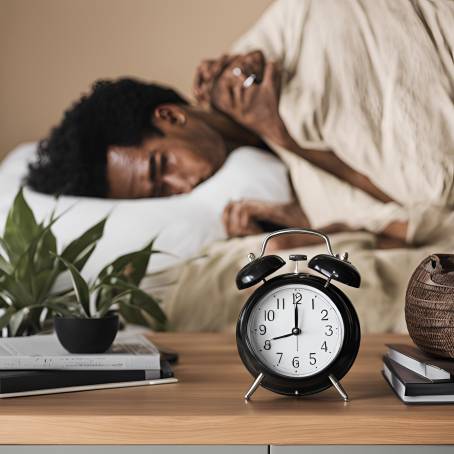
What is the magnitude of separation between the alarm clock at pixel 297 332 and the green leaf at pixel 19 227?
0.59 meters

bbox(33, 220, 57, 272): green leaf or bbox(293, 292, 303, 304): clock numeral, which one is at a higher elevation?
bbox(293, 292, 303, 304): clock numeral

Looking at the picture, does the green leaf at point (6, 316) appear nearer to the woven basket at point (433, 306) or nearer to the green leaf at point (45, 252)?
the green leaf at point (45, 252)

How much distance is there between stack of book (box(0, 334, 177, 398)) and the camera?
1.05m

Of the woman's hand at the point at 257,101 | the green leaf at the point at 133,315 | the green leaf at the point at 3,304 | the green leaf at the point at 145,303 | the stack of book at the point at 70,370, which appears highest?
the woman's hand at the point at 257,101

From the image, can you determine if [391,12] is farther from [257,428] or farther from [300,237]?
[257,428]

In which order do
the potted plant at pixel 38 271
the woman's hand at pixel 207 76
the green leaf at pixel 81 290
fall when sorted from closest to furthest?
the green leaf at pixel 81 290 < the potted plant at pixel 38 271 < the woman's hand at pixel 207 76

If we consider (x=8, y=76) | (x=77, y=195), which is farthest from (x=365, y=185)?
(x=8, y=76)

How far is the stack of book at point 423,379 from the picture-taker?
100cm

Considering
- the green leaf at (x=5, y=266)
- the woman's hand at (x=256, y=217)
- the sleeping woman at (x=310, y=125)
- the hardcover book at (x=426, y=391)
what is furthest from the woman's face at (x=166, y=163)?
the hardcover book at (x=426, y=391)

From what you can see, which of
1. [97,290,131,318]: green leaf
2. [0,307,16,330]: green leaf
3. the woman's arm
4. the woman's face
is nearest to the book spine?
[97,290,131,318]: green leaf

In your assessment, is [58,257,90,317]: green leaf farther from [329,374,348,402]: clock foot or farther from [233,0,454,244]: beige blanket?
[233,0,454,244]: beige blanket

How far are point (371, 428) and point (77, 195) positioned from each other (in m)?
0.92

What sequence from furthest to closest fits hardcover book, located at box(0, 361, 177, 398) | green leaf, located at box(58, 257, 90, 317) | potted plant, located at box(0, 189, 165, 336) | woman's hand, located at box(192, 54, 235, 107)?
woman's hand, located at box(192, 54, 235, 107)
potted plant, located at box(0, 189, 165, 336)
green leaf, located at box(58, 257, 90, 317)
hardcover book, located at box(0, 361, 177, 398)

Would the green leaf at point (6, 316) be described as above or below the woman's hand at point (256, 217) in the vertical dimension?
below
